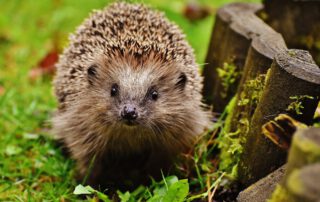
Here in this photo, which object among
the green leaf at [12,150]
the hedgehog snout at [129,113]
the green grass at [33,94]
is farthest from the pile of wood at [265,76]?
the green leaf at [12,150]

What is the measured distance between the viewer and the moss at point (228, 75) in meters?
3.29

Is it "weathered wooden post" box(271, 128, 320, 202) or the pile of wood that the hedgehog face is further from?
"weathered wooden post" box(271, 128, 320, 202)

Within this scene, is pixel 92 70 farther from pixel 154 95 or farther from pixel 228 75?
pixel 228 75

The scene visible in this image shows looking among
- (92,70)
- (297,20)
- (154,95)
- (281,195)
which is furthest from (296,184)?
(297,20)

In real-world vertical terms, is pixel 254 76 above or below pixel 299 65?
below

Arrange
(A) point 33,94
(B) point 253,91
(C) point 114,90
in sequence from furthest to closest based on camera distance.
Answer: (A) point 33,94 < (C) point 114,90 < (B) point 253,91

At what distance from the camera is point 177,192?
2521mm

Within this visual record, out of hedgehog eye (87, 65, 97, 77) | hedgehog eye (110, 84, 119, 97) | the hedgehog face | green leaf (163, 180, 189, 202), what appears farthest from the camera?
hedgehog eye (87, 65, 97, 77)

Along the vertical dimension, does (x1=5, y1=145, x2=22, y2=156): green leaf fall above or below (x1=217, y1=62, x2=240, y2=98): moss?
below

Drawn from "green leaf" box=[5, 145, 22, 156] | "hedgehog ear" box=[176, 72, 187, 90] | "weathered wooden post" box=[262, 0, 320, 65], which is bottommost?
"green leaf" box=[5, 145, 22, 156]

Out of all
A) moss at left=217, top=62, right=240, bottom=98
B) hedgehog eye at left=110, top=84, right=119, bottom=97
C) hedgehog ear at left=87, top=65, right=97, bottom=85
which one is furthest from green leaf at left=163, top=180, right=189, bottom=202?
moss at left=217, top=62, right=240, bottom=98

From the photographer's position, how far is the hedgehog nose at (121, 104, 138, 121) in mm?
2678

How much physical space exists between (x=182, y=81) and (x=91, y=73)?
545 mm

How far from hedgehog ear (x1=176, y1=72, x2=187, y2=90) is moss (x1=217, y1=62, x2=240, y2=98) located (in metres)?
0.33
